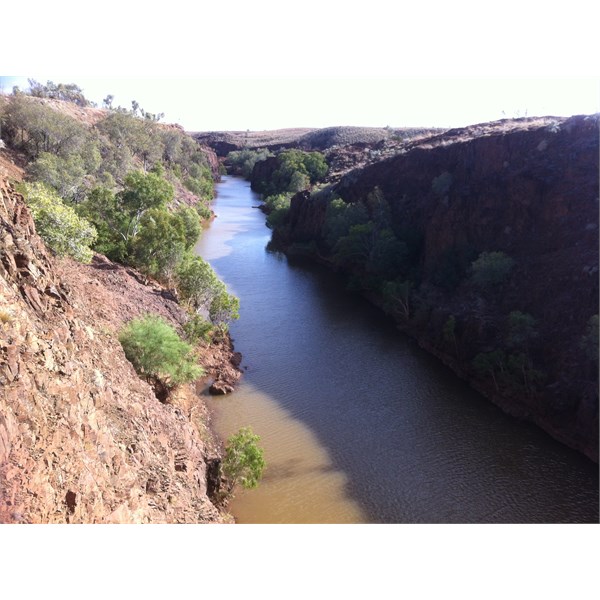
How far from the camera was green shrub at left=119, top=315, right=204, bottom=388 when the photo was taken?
19.0m

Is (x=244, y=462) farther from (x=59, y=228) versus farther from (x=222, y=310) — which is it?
(x=222, y=310)

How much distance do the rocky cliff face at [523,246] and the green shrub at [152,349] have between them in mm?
14875

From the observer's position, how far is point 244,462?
16234 mm

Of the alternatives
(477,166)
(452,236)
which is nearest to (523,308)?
(452,236)

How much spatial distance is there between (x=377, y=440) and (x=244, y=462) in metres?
6.68

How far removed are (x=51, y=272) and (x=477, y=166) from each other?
30747 mm

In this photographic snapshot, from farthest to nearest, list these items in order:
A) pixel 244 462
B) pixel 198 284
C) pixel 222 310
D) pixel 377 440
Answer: pixel 198 284 < pixel 222 310 < pixel 377 440 < pixel 244 462

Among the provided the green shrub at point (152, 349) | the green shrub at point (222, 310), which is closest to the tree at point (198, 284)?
the green shrub at point (222, 310)

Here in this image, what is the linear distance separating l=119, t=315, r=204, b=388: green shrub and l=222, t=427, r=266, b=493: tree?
14.4ft

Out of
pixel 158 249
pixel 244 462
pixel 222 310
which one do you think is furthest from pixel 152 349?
pixel 158 249

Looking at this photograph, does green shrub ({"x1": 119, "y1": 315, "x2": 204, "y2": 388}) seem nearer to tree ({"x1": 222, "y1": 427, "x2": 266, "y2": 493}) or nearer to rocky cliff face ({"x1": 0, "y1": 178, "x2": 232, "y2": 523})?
rocky cliff face ({"x1": 0, "y1": 178, "x2": 232, "y2": 523})

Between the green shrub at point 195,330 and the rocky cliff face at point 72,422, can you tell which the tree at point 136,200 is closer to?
the green shrub at point 195,330

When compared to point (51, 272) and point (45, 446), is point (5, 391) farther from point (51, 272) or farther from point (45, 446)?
point (51, 272)

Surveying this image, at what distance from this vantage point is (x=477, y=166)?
3672 cm
